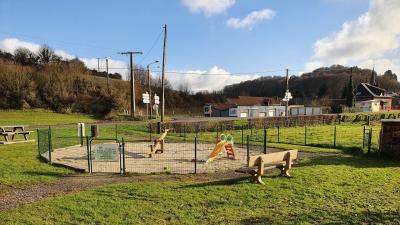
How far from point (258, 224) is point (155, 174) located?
563cm

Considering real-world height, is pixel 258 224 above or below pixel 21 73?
below

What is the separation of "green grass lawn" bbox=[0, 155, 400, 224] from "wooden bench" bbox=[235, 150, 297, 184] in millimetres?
344

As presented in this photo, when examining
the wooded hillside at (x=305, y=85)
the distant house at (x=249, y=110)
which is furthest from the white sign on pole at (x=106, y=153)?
the wooded hillside at (x=305, y=85)

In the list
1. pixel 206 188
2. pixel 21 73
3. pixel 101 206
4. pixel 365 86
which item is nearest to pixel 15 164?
pixel 101 206

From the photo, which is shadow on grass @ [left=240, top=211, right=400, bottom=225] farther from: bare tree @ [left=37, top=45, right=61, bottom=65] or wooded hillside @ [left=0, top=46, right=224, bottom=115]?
bare tree @ [left=37, top=45, right=61, bottom=65]

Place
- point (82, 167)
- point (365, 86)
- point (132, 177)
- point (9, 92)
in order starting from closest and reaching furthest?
point (132, 177)
point (82, 167)
point (9, 92)
point (365, 86)

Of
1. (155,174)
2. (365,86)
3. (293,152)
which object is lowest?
(155,174)

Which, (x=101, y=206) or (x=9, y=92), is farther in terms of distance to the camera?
(x=9, y=92)

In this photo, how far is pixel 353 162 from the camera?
1328 centimetres

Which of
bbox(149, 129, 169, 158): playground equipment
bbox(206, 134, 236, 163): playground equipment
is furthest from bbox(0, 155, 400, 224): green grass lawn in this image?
bbox(149, 129, 169, 158): playground equipment

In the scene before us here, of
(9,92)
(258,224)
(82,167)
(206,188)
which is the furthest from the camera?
(9,92)

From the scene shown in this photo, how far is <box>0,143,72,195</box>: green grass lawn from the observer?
9.42 meters

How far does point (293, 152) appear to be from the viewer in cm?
1041

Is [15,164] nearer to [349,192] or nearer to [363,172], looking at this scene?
[349,192]
